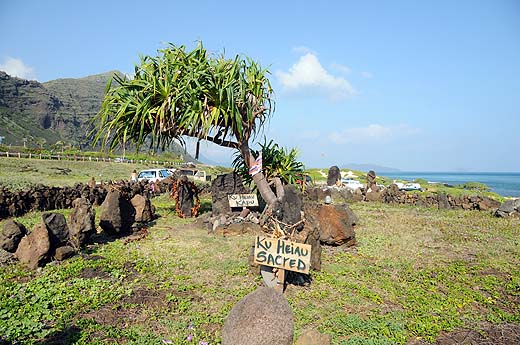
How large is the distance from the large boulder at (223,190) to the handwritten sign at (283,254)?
5632mm

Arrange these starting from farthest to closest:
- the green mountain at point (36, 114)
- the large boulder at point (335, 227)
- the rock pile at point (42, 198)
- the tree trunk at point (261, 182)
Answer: the green mountain at point (36, 114), the rock pile at point (42, 198), the tree trunk at point (261, 182), the large boulder at point (335, 227)

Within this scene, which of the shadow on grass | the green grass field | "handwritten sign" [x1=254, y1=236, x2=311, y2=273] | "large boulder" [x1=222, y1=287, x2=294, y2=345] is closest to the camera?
"large boulder" [x1=222, y1=287, x2=294, y2=345]

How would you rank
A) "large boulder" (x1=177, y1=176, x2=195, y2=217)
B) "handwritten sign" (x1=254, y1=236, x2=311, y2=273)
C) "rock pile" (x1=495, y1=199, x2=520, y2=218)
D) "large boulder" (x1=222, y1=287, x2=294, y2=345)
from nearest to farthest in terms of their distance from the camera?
1. "large boulder" (x1=222, y1=287, x2=294, y2=345)
2. "handwritten sign" (x1=254, y1=236, x2=311, y2=273)
3. "large boulder" (x1=177, y1=176, x2=195, y2=217)
4. "rock pile" (x1=495, y1=199, x2=520, y2=218)

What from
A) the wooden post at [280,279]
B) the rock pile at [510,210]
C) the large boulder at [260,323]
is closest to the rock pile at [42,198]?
the wooden post at [280,279]

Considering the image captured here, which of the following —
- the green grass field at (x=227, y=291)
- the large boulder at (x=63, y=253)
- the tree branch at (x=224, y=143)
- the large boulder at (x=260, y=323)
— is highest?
the tree branch at (x=224, y=143)

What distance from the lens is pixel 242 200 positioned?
11.3 metres

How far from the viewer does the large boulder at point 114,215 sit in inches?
353

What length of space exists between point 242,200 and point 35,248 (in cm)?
591

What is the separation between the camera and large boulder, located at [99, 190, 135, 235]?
8977 mm

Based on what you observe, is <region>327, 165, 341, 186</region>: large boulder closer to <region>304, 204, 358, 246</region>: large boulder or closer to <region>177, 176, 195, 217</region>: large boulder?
<region>177, 176, 195, 217</region>: large boulder

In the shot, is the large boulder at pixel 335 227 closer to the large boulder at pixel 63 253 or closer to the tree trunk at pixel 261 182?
the tree trunk at pixel 261 182

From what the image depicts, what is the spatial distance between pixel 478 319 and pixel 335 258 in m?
3.24

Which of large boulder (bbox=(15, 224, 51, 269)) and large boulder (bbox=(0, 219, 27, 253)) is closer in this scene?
large boulder (bbox=(15, 224, 51, 269))

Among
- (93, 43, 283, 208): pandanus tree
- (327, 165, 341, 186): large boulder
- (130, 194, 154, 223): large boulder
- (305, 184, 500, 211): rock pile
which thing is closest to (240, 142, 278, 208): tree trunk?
(93, 43, 283, 208): pandanus tree
